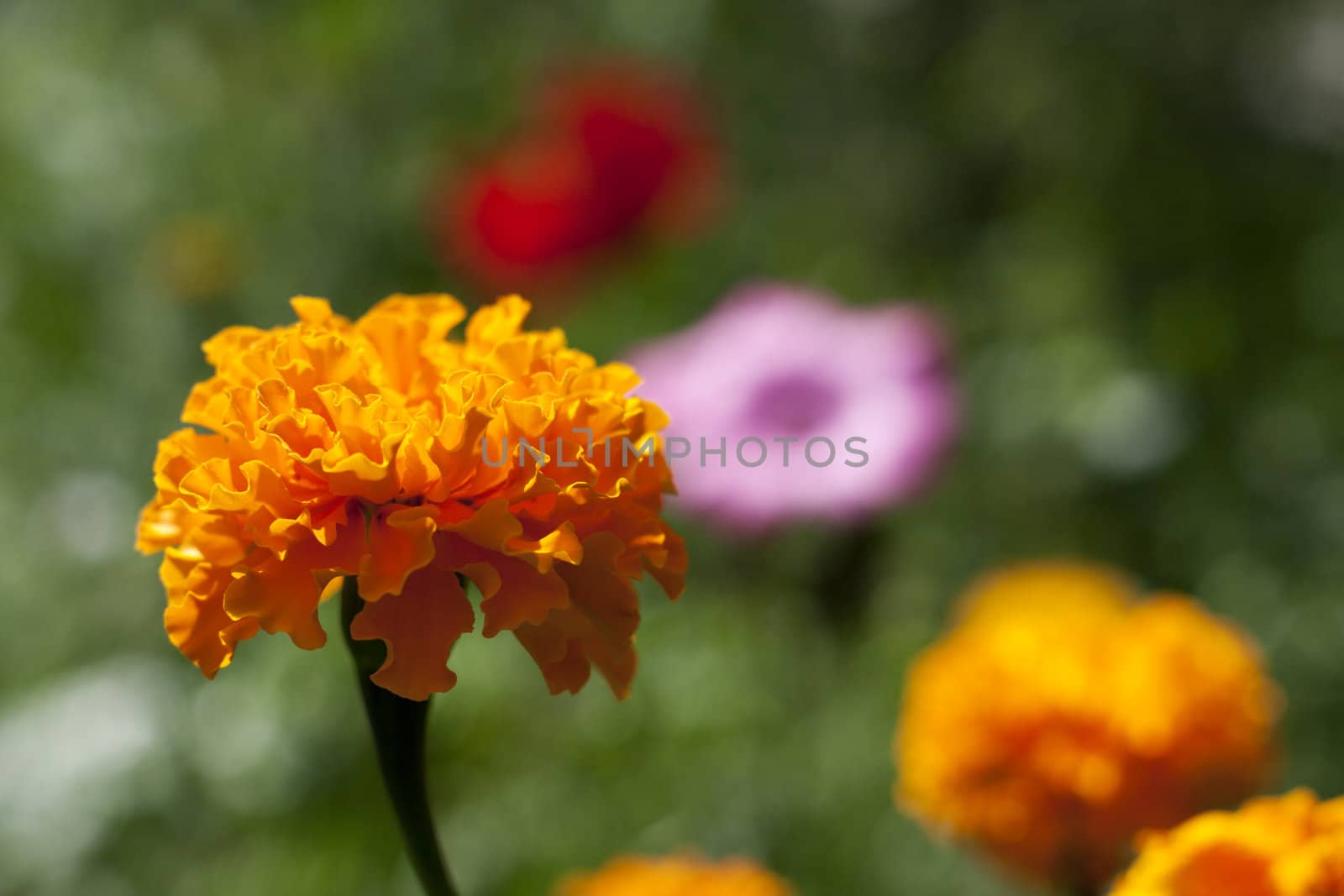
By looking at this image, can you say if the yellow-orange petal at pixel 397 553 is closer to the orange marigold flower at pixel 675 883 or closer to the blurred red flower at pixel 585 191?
the orange marigold flower at pixel 675 883

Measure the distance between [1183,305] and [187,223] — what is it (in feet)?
4.69

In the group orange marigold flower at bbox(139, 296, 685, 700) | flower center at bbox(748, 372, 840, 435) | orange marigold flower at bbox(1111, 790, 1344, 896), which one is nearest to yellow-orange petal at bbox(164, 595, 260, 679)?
orange marigold flower at bbox(139, 296, 685, 700)

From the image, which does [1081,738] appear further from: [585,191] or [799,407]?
[585,191]

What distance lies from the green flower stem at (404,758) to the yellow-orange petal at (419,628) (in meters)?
0.03

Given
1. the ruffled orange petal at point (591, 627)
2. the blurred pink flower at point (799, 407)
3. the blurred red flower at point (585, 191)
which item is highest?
the blurred red flower at point (585, 191)

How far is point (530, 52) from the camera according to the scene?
105 inches

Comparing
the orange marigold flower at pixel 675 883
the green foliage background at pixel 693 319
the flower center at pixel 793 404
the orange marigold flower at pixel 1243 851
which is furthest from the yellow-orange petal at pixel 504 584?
the flower center at pixel 793 404

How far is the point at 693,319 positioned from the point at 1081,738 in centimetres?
141

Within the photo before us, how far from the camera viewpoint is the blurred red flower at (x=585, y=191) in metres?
1.94

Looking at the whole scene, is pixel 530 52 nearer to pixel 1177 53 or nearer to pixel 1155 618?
pixel 1177 53

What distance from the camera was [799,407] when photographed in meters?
1.63

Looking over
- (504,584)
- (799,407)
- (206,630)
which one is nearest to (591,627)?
(504,584)

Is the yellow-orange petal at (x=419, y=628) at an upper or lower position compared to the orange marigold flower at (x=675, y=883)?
upper

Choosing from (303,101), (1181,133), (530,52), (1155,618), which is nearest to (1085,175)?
(1181,133)
